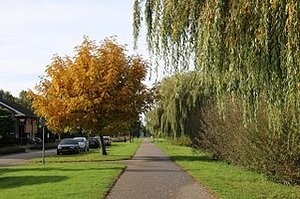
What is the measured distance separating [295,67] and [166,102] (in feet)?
130

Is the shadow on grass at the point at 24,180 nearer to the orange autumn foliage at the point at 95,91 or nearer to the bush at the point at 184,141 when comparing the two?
the orange autumn foliage at the point at 95,91

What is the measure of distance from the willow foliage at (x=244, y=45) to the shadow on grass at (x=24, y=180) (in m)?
10.2

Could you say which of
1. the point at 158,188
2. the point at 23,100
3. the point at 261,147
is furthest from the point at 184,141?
the point at 23,100

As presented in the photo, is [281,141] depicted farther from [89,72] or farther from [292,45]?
[89,72]

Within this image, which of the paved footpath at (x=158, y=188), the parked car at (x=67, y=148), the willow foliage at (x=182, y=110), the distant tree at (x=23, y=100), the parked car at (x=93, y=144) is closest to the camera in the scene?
the paved footpath at (x=158, y=188)

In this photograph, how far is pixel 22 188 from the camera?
16531 mm

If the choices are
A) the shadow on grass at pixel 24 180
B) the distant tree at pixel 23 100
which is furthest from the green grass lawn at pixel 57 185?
the distant tree at pixel 23 100

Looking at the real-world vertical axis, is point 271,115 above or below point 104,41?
below

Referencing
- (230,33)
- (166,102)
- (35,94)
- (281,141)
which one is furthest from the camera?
(166,102)

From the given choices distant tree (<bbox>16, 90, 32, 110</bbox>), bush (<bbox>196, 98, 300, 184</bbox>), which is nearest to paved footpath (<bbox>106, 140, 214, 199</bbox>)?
bush (<bbox>196, 98, 300, 184</bbox>)

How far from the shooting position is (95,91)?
34.9 metres

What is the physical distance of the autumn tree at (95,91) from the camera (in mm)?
34750

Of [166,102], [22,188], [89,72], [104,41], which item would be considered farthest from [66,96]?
[22,188]

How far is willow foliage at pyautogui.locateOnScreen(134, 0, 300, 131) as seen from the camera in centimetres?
708
